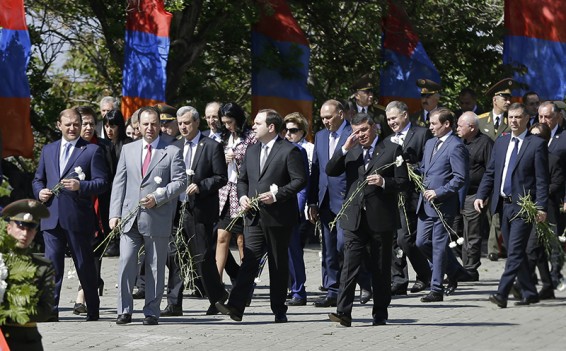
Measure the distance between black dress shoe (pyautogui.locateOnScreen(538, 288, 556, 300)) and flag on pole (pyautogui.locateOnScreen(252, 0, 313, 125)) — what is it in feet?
20.7

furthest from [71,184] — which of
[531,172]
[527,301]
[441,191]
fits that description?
[527,301]

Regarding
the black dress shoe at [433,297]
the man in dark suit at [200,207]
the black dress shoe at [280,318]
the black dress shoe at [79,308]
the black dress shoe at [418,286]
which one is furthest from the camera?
the black dress shoe at [418,286]

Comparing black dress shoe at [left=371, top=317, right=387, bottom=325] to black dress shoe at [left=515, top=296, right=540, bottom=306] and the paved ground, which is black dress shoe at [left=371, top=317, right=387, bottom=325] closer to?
the paved ground

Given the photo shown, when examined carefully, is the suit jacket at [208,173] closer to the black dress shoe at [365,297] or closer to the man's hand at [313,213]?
the man's hand at [313,213]

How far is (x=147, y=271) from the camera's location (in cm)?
1222

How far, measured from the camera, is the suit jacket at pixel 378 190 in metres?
12.0

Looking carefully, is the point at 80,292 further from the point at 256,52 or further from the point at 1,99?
the point at 256,52

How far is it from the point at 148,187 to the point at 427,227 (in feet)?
11.0

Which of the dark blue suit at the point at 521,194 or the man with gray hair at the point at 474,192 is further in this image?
the man with gray hair at the point at 474,192

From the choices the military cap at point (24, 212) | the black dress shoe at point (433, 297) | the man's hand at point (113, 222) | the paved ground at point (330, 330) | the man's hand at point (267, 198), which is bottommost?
the paved ground at point (330, 330)

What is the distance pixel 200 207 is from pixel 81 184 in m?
1.22

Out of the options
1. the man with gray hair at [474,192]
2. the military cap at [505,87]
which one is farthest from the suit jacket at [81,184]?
the military cap at [505,87]

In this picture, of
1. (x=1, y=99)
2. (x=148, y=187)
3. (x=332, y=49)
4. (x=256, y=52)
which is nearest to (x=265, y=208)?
(x=148, y=187)

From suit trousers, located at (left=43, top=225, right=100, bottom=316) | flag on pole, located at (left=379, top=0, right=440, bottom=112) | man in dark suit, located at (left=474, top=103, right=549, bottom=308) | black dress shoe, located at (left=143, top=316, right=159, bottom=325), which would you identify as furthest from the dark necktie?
flag on pole, located at (left=379, top=0, right=440, bottom=112)
